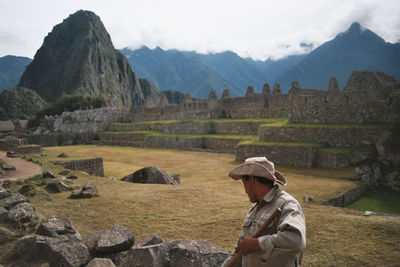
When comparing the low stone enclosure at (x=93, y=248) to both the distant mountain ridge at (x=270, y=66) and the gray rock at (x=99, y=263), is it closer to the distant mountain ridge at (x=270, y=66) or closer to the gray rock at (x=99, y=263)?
the gray rock at (x=99, y=263)

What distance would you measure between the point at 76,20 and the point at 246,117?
133 meters

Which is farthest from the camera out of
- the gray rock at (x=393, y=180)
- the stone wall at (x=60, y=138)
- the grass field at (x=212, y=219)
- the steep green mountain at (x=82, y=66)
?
the steep green mountain at (x=82, y=66)

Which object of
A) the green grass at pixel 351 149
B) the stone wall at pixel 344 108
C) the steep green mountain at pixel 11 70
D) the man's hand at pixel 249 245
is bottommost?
the green grass at pixel 351 149

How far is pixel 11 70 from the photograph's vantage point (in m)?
138

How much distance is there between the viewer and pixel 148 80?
132000 millimetres

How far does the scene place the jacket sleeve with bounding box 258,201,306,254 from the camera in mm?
1853

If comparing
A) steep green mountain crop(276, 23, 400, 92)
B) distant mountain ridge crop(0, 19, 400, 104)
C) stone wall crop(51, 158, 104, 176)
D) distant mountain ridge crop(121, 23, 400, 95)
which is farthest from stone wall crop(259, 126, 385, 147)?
steep green mountain crop(276, 23, 400, 92)

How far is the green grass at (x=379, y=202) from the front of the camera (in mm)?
8876

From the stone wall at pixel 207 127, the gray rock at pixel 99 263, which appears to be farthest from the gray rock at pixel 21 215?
the stone wall at pixel 207 127

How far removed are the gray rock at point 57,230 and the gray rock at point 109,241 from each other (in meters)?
0.42

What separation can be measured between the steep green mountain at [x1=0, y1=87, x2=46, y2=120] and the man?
71.3 meters

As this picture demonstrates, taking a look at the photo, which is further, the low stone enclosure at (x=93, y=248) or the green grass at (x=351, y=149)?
the green grass at (x=351, y=149)

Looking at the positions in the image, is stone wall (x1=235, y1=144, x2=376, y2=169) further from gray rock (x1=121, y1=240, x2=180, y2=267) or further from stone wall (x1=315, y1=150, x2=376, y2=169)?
gray rock (x1=121, y1=240, x2=180, y2=267)

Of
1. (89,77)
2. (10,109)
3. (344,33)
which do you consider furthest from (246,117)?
(89,77)
